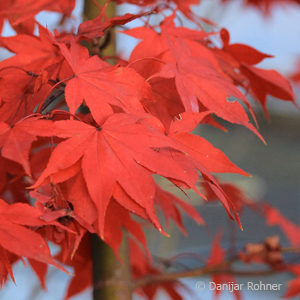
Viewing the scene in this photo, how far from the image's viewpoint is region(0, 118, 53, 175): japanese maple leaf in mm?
325

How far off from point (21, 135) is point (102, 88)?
0.07 meters

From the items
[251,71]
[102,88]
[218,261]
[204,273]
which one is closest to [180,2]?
[251,71]

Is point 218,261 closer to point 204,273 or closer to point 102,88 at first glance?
point 204,273

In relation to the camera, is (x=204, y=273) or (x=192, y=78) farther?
(x=204, y=273)

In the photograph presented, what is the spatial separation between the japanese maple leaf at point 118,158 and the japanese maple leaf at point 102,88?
16mm

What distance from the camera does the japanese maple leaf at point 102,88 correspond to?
36 cm

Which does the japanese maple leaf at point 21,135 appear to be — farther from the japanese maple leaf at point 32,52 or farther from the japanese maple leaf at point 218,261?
the japanese maple leaf at point 218,261

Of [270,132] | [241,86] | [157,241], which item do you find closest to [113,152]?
[241,86]

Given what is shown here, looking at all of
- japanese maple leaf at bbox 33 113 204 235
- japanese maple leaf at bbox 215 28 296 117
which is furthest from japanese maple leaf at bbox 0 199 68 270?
japanese maple leaf at bbox 215 28 296 117

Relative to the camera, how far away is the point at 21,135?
0.34 metres

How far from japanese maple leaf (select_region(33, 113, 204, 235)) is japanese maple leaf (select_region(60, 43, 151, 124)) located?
0.02 m

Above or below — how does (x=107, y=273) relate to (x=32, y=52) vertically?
below

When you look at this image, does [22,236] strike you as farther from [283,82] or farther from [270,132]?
[270,132]

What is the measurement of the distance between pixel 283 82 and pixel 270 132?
3.27 metres
